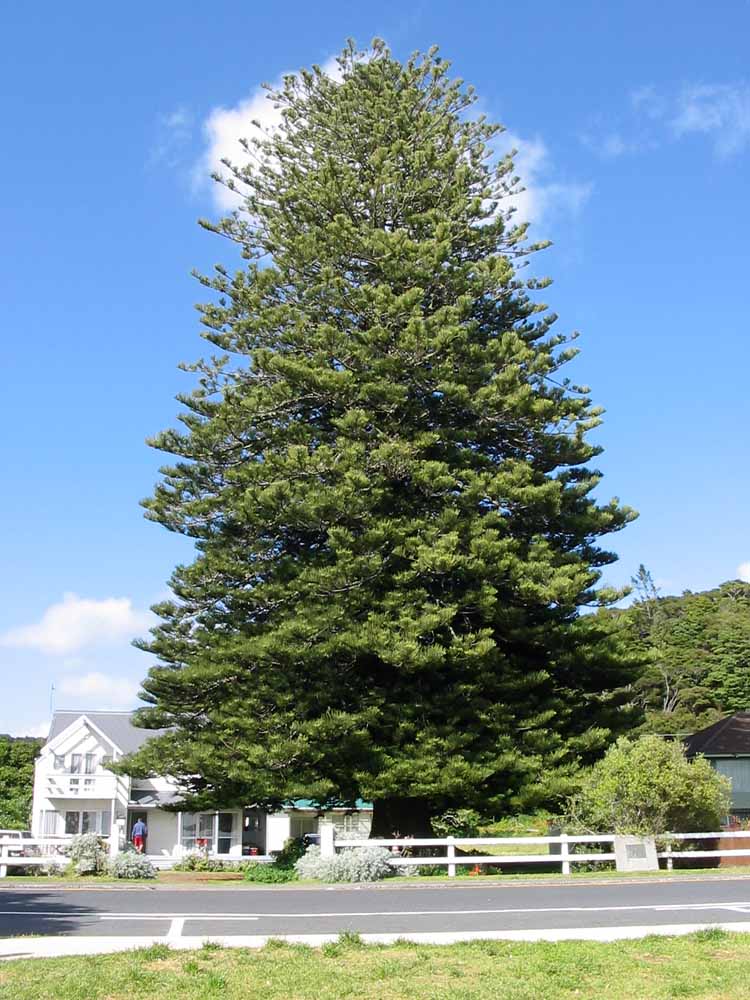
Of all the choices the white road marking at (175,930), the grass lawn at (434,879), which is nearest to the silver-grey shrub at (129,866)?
the grass lawn at (434,879)

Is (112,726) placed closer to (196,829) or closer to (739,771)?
(196,829)

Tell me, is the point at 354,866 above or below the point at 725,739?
below

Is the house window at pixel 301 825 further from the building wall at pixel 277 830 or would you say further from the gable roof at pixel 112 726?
the gable roof at pixel 112 726

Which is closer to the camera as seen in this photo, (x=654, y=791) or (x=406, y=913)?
(x=406, y=913)

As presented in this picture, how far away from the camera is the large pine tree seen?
74.7ft

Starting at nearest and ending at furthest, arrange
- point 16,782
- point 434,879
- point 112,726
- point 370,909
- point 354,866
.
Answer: point 370,909
point 434,879
point 354,866
point 112,726
point 16,782

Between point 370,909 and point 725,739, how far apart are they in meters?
25.5

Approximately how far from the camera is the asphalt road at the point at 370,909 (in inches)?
410

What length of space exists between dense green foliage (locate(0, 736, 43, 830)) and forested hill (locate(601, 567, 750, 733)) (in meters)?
32.1

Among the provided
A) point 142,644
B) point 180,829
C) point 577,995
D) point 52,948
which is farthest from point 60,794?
point 577,995

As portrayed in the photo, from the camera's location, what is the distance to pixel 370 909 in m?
12.4

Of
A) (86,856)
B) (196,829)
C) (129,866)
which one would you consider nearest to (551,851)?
(129,866)

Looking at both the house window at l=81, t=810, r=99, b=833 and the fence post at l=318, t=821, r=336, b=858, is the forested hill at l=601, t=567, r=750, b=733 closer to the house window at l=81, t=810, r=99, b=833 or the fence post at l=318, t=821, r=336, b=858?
the house window at l=81, t=810, r=99, b=833

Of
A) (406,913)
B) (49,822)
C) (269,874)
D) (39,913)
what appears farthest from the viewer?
(49,822)
